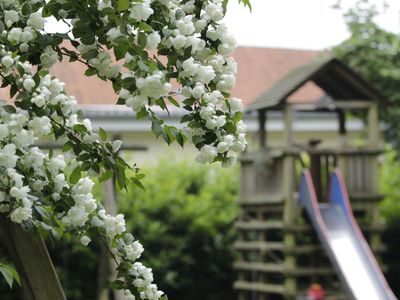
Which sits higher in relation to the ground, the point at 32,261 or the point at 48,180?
the point at 48,180

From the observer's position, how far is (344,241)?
11.7 metres

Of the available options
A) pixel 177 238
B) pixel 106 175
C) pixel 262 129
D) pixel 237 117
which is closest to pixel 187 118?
pixel 237 117

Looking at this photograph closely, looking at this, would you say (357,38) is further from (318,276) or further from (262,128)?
(318,276)

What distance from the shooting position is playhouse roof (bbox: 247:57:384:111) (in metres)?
12.2

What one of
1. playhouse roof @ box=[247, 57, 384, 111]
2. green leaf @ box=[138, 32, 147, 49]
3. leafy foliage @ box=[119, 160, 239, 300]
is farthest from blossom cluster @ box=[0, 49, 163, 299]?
leafy foliage @ box=[119, 160, 239, 300]

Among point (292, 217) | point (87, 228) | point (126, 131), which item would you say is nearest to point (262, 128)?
point (292, 217)

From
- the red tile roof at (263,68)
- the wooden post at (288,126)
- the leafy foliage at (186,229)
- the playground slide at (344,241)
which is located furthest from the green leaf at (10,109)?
the red tile roof at (263,68)

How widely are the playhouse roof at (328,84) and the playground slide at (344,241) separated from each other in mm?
1106

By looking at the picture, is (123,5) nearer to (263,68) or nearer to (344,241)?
(344,241)

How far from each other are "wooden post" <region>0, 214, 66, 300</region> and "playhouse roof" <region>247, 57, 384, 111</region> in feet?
29.1

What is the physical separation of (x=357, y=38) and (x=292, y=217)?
9.84 ft

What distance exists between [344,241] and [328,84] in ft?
7.28

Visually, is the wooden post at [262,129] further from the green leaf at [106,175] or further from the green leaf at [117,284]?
the green leaf at [106,175]

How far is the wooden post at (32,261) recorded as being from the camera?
10.6ft
